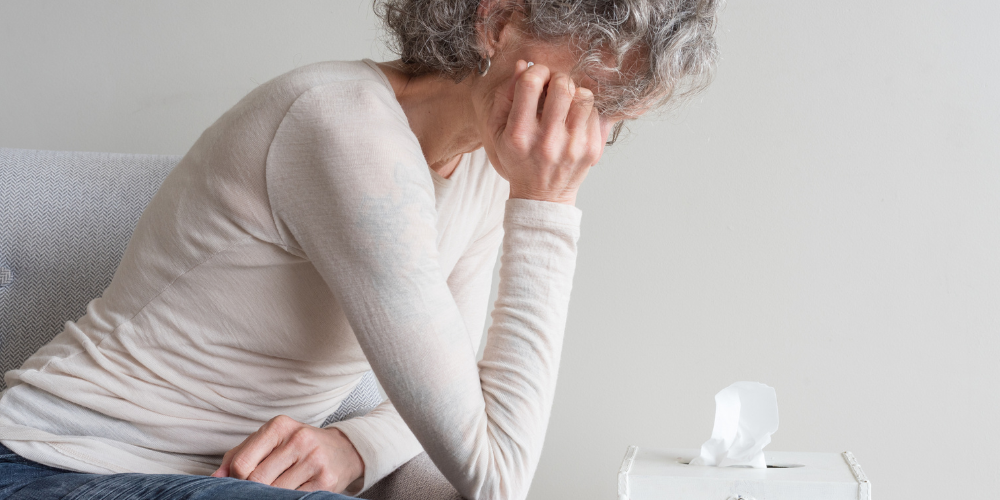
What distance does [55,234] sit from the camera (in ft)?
3.32

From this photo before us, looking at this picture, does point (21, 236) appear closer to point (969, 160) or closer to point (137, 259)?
point (137, 259)

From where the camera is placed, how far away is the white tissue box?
2.83ft

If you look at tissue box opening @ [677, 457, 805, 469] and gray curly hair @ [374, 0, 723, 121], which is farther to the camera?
tissue box opening @ [677, 457, 805, 469]

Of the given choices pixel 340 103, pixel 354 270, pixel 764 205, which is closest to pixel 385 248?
pixel 354 270

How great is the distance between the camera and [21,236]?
100cm

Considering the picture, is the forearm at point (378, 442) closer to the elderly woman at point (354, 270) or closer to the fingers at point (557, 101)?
the elderly woman at point (354, 270)

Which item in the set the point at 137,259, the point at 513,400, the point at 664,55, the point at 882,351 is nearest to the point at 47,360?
the point at 137,259

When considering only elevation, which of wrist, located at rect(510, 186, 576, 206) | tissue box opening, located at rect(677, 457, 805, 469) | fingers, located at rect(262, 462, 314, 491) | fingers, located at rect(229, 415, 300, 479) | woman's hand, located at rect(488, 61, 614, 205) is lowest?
tissue box opening, located at rect(677, 457, 805, 469)

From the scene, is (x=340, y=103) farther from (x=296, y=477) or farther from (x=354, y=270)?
(x=296, y=477)

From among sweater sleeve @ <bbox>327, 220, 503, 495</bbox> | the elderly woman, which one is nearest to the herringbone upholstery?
the elderly woman

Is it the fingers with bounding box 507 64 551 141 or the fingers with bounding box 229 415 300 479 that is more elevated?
the fingers with bounding box 507 64 551 141

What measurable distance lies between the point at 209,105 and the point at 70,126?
0.91 ft

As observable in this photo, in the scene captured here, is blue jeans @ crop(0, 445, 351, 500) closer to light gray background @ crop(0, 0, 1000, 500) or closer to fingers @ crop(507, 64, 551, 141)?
fingers @ crop(507, 64, 551, 141)

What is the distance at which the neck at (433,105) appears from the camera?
2.59 ft
